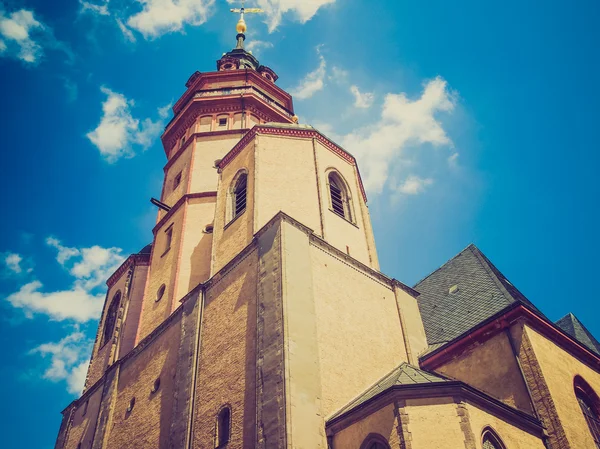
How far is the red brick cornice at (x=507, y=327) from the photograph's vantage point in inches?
522

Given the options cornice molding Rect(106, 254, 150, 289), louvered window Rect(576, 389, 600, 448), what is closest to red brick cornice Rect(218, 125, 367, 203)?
cornice molding Rect(106, 254, 150, 289)

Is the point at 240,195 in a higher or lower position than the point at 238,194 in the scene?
lower

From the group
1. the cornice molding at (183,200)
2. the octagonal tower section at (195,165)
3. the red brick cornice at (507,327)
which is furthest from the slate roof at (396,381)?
the cornice molding at (183,200)

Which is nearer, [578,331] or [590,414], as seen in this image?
[590,414]

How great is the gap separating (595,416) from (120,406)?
42.9 feet

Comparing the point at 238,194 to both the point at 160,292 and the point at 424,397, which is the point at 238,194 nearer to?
the point at 160,292

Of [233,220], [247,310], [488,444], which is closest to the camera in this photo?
[488,444]

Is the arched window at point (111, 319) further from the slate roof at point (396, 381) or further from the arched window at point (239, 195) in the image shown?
the slate roof at point (396, 381)

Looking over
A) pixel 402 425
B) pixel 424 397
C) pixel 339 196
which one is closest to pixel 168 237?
pixel 339 196

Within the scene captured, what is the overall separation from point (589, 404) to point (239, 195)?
1121cm

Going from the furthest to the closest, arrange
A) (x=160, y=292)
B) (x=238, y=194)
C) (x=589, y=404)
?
(x=160, y=292)
(x=238, y=194)
(x=589, y=404)

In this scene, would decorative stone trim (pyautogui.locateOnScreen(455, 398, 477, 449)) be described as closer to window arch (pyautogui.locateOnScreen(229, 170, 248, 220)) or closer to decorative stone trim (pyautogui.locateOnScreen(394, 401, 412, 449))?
decorative stone trim (pyautogui.locateOnScreen(394, 401, 412, 449))

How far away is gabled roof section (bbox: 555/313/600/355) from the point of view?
54.4 ft

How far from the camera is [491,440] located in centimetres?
1026
